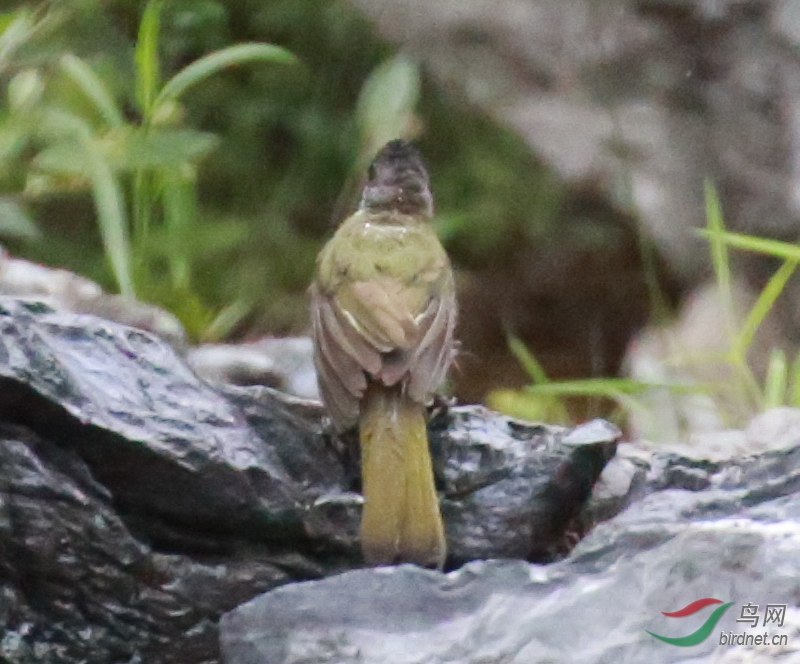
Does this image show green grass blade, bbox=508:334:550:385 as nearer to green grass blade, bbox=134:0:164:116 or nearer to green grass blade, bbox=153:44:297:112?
green grass blade, bbox=153:44:297:112

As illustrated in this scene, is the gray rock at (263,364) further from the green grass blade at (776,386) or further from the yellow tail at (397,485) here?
the green grass blade at (776,386)

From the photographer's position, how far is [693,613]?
2283 mm

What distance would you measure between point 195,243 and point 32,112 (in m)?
0.67

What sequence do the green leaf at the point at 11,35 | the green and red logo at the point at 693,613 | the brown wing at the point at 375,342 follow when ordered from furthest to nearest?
the green leaf at the point at 11,35
the brown wing at the point at 375,342
the green and red logo at the point at 693,613

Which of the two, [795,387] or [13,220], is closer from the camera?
[13,220]

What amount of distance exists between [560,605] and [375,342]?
0.79 m

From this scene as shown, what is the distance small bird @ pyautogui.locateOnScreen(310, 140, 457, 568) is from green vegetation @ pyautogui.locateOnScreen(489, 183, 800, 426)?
81cm

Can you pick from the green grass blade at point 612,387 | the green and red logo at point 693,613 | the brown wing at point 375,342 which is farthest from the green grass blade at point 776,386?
the green and red logo at point 693,613

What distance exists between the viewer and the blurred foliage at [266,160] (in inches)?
170

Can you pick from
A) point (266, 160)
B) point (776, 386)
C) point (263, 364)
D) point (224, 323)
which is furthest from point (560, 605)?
point (266, 160)

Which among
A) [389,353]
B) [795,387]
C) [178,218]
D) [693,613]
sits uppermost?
[178,218]

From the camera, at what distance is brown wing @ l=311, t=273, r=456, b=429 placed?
285 cm

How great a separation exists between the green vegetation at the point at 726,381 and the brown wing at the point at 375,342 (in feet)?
3.11

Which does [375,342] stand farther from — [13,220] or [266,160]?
[266,160]
